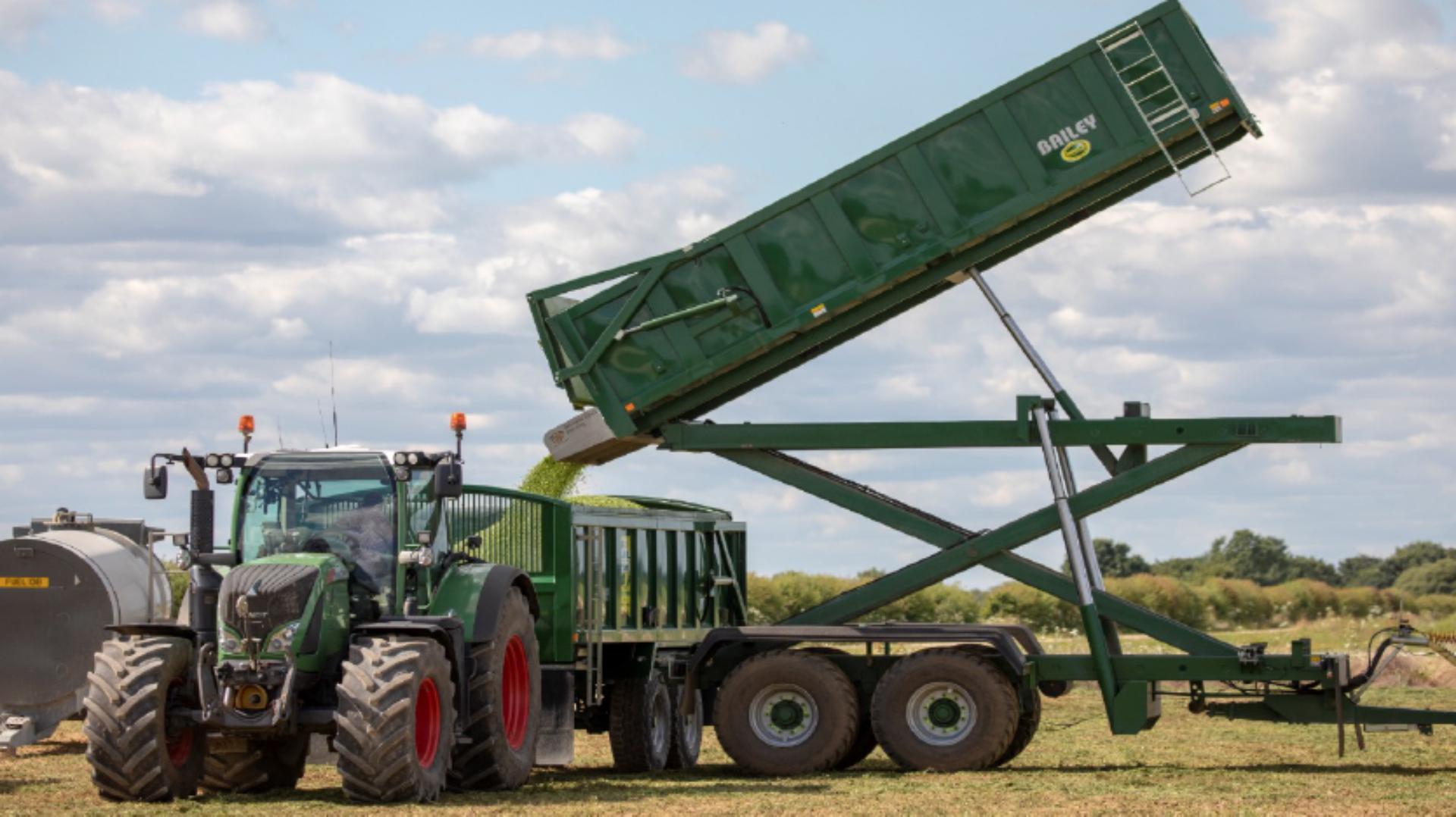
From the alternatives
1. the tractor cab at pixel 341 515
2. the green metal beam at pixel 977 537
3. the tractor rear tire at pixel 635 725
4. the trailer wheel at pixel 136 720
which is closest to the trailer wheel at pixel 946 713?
the green metal beam at pixel 977 537

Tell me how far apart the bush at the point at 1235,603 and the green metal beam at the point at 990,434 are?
33.6 m

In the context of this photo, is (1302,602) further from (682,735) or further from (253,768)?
(253,768)

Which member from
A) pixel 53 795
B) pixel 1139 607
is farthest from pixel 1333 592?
pixel 53 795

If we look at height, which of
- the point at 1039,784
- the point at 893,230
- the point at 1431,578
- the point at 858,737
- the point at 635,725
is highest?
the point at 893,230

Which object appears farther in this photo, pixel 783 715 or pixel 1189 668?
pixel 783 715

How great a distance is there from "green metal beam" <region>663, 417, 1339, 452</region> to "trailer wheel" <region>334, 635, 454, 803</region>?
18.4 ft

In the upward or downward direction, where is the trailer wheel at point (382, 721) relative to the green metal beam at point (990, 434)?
downward

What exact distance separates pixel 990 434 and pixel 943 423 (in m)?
0.43

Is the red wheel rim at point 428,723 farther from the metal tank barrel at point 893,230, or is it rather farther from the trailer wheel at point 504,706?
the metal tank barrel at point 893,230

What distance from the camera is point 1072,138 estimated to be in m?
17.0

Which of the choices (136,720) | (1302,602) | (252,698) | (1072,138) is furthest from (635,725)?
(1302,602)

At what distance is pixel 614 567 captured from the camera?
17859 mm

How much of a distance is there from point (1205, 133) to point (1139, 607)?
159 inches

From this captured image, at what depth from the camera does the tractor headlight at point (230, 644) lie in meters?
13.4
